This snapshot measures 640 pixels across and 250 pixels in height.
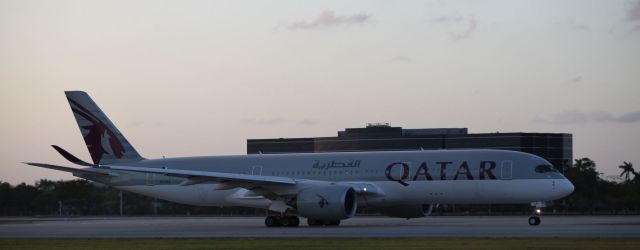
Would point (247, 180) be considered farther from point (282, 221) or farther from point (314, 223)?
point (314, 223)

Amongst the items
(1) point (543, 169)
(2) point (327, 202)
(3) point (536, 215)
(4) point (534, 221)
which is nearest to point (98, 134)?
(2) point (327, 202)

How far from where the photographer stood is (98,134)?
6400 centimetres

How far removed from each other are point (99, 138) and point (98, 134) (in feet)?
0.80

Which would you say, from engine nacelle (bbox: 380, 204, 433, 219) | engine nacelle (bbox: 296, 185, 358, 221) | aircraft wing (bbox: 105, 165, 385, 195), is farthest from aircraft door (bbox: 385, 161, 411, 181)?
engine nacelle (bbox: 380, 204, 433, 219)

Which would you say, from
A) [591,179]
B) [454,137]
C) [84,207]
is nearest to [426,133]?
[454,137]

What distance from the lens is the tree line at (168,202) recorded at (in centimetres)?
9000

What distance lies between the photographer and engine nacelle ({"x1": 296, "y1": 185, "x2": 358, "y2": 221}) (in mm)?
52438

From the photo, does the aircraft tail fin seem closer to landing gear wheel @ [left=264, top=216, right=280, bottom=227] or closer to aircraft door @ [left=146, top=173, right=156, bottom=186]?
aircraft door @ [left=146, top=173, right=156, bottom=186]

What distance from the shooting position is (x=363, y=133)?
137 meters

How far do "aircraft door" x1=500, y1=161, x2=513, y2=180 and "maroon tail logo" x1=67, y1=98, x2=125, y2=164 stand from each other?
76.5 ft

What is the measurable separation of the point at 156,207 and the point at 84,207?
1413cm

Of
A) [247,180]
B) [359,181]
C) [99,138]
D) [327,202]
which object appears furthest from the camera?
[99,138]

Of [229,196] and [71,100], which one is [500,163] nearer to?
[229,196]

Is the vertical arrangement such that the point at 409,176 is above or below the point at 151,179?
above
